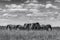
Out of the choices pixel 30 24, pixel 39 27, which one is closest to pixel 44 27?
pixel 39 27

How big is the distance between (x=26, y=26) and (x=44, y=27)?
535cm

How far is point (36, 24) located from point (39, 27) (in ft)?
4.82

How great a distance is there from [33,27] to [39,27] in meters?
1.72

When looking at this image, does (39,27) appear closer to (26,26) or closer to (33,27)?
(33,27)

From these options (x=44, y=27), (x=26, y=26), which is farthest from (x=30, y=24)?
(x=44, y=27)

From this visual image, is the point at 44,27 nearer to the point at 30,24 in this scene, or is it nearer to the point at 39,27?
the point at 39,27

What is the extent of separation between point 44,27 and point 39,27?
143 cm

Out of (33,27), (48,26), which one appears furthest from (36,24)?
(48,26)

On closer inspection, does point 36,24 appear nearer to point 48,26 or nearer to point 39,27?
point 39,27

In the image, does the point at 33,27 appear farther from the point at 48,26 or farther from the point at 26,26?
the point at 48,26

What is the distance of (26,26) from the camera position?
35.1 meters

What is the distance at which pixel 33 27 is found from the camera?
34.0 metres

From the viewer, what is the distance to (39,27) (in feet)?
111

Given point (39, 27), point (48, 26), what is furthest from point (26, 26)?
point (48, 26)
